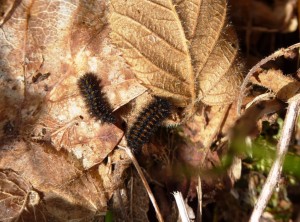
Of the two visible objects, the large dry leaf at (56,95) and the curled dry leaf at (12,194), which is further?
the curled dry leaf at (12,194)

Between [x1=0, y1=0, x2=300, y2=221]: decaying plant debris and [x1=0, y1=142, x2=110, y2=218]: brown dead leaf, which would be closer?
[x1=0, y1=0, x2=300, y2=221]: decaying plant debris

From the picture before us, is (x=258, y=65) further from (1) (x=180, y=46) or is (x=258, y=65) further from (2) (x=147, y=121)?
(2) (x=147, y=121)

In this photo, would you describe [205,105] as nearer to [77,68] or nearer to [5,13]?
[77,68]

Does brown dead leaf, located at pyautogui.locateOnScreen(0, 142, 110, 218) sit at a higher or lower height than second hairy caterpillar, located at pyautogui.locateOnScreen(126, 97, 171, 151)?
lower

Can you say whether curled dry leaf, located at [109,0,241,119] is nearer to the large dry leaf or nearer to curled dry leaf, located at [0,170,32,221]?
the large dry leaf

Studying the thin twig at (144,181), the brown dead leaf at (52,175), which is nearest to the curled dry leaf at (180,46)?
the thin twig at (144,181)

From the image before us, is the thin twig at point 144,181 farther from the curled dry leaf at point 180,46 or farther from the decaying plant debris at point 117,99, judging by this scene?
the curled dry leaf at point 180,46

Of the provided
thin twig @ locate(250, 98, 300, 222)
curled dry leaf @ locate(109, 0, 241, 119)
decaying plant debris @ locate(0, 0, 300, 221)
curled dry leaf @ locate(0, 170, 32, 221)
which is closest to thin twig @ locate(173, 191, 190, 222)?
decaying plant debris @ locate(0, 0, 300, 221)
